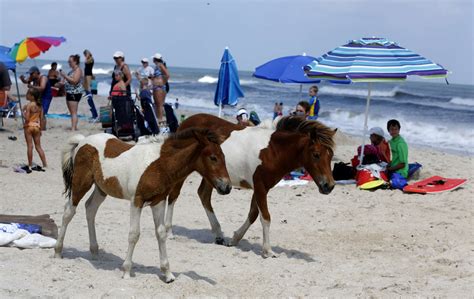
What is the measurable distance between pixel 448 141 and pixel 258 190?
1877 cm

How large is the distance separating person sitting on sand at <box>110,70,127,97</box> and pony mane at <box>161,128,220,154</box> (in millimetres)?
8823

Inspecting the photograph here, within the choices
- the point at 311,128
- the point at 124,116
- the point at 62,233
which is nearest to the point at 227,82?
the point at 124,116

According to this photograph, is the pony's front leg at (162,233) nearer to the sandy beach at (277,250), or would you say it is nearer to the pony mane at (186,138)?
the sandy beach at (277,250)

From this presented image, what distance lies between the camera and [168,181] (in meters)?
5.94

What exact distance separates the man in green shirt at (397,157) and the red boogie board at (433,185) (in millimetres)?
228

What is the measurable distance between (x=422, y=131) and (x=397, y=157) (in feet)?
57.2

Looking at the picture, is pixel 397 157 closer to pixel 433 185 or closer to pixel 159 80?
pixel 433 185

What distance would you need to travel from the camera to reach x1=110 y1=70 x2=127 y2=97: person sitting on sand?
14614 mm

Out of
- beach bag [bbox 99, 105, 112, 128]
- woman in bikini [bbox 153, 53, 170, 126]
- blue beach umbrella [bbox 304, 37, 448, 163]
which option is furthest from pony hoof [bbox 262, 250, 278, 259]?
woman in bikini [bbox 153, 53, 170, 126]

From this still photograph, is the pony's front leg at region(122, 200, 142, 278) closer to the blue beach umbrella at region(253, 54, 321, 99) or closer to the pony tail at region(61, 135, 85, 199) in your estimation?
the pony tail at region(61, 135, 85, 199)

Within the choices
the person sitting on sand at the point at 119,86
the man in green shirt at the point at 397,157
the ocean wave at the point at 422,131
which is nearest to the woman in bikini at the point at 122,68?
the person sitting on sand at the point at 119,86

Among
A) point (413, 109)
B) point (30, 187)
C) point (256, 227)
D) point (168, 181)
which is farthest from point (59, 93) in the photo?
point (413, 109)

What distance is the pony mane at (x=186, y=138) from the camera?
19.5ft

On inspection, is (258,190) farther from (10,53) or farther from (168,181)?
(10,53)
